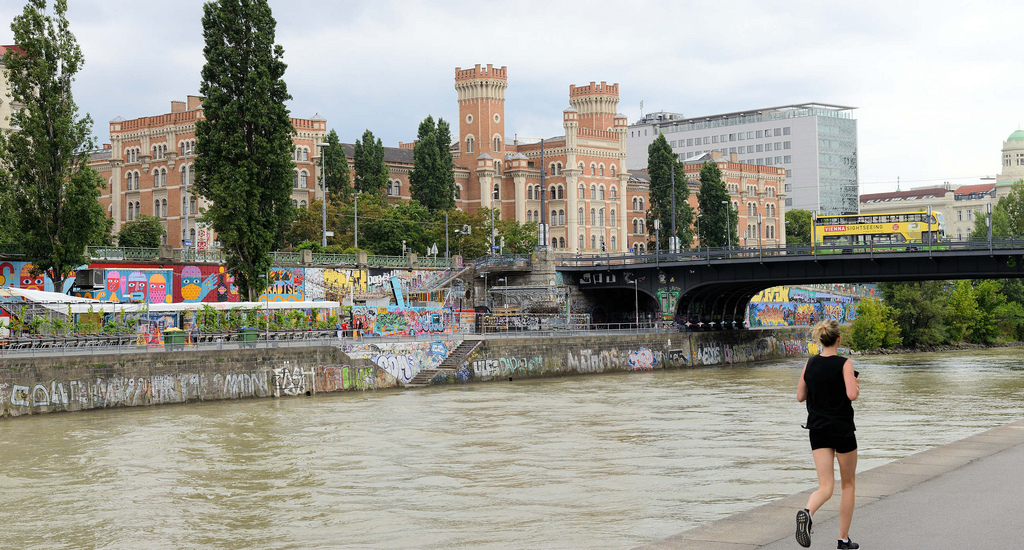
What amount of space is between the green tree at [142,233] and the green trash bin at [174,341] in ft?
155

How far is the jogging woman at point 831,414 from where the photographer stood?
11.0 metres

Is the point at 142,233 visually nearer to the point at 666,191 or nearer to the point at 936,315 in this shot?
the point at 666,191

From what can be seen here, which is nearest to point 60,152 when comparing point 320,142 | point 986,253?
point 986,253

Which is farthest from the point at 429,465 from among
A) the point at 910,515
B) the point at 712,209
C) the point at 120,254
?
the point at 712,209

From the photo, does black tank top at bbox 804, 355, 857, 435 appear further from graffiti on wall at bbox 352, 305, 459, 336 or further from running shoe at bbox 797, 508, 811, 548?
graffiti on wall at bbox 352, 305, 459, 336

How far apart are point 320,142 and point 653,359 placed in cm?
4959

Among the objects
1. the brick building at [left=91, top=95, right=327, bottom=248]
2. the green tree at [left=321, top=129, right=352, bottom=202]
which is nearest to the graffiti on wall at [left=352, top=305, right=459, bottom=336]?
the green tree at [left=321, top=129, right=352, bottom=202]

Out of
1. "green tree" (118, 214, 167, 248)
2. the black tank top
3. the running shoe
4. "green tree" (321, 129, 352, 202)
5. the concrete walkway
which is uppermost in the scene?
"green tree" (321, 129, 352, 202)

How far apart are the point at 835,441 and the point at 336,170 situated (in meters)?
91.2

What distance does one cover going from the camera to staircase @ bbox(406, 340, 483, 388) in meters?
53.2

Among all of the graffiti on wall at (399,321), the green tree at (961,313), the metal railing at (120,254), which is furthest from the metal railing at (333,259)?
the green tree at (961,313)

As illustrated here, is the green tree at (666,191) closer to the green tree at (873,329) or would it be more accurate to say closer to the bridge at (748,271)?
the green tree at (873,329)

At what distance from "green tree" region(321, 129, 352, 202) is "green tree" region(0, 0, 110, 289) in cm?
4945

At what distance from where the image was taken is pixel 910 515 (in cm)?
1235
